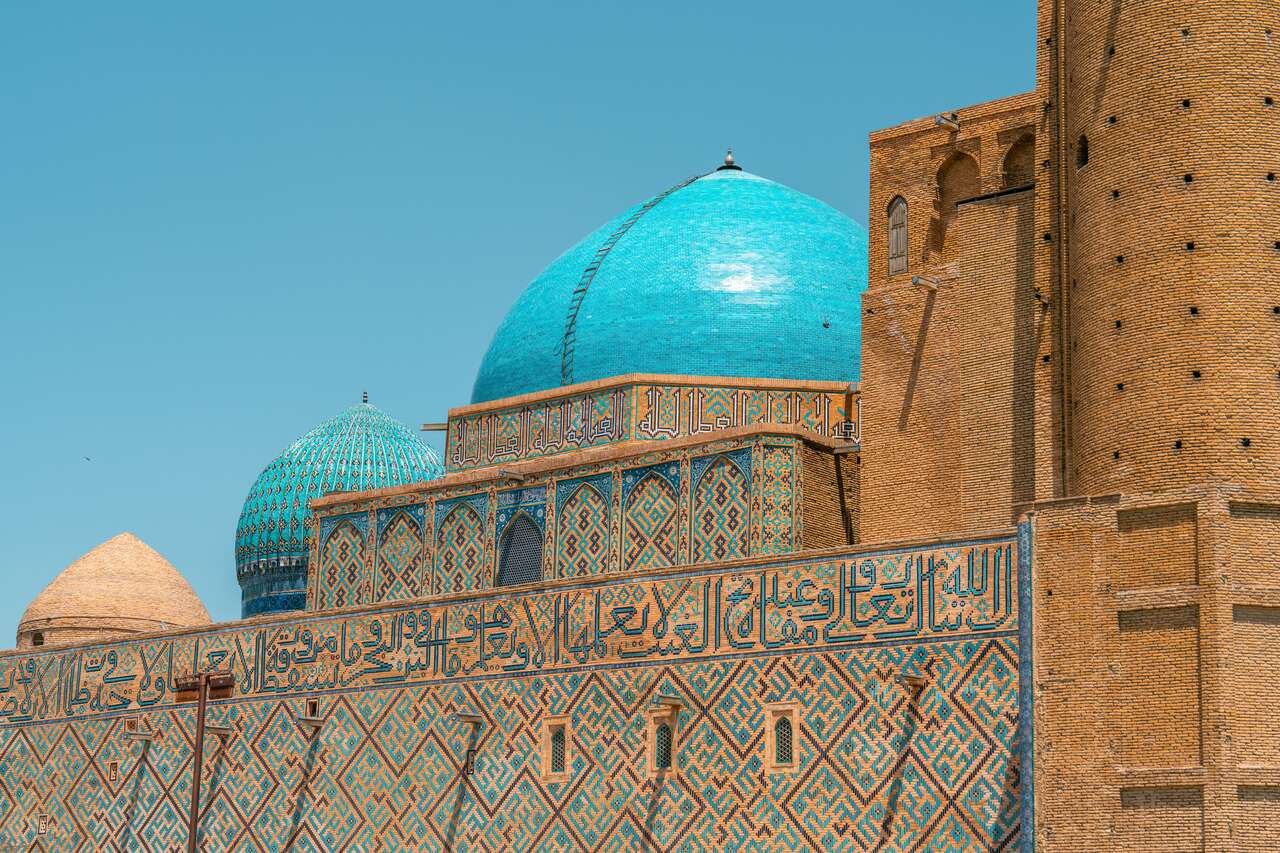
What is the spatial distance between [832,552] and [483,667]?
3.57 metres

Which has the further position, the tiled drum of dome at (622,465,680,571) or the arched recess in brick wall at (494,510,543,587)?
the arched recess in brick wall at (494,510,543,587)

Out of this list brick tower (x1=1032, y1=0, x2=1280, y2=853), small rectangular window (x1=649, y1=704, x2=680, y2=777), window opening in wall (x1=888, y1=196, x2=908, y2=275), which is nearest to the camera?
brick tower (x1=1032, y1=0, x2=1280, y2=853)

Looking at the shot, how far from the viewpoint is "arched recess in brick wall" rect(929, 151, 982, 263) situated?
699 inches

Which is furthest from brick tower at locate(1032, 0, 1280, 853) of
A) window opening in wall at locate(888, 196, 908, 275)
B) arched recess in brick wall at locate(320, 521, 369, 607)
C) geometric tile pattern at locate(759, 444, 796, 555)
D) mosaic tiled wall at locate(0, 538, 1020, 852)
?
arched recess in brick wall at locate(320, 521, 369, 607)

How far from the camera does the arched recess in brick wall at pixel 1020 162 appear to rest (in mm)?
17219

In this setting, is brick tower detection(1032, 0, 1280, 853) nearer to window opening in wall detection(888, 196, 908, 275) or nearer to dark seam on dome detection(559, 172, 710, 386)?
window opening in wall detection(888, 196, 908, 275)

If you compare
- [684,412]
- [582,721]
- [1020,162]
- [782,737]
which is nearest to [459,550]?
[684,412]

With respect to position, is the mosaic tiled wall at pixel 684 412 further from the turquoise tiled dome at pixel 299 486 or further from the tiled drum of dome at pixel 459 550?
the turquoise tiled dome at pixel 299 486

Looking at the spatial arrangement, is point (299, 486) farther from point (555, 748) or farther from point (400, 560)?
point (555, 748)

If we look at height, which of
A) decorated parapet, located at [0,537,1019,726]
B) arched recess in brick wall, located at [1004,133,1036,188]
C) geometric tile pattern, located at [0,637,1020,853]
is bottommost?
geometric tile pattern, located at [0,637,1020,853]

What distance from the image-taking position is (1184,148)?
1470cm

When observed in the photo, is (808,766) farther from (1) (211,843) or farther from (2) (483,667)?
(1) (211,843)

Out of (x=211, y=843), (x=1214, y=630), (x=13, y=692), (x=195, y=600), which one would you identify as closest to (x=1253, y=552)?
(x=1214, y=630)

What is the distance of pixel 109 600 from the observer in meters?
25.6
